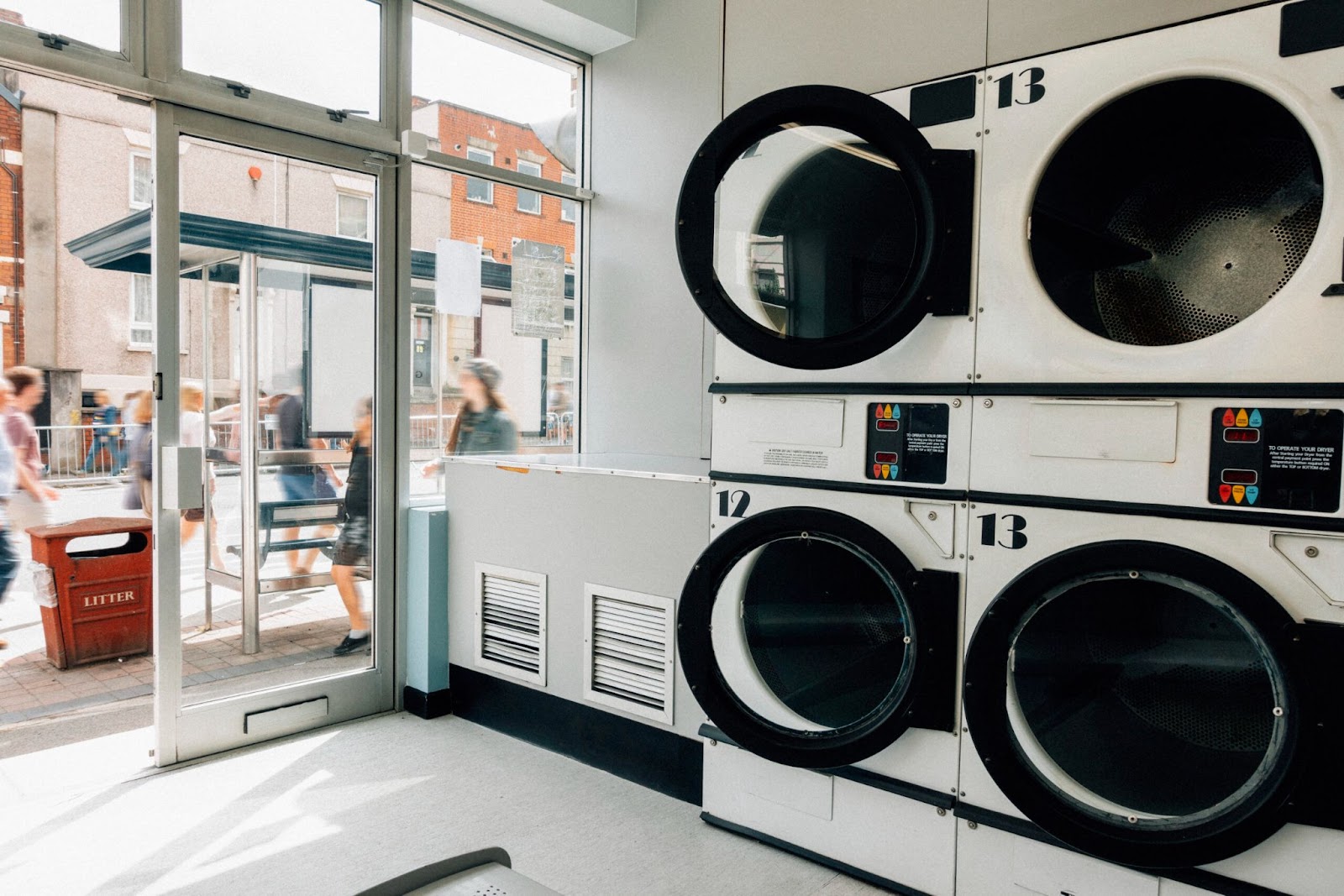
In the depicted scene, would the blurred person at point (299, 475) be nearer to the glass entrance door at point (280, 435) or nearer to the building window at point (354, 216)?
the glass entrance door at point (280, 435)

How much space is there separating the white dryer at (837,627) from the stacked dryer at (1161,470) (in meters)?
0.09

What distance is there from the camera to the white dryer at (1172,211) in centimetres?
148

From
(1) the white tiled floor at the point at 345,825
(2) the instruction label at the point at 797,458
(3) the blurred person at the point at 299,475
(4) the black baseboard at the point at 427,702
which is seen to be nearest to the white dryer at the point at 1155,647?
(2) the instruction label at the point at 797,458

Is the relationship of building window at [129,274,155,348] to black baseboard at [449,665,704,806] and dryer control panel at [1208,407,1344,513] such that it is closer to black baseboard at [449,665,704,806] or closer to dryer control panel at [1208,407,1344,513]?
black baseboard at [449,665,704,806]

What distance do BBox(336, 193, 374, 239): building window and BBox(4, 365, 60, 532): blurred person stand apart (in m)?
1.77

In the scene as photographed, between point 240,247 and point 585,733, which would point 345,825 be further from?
point 240,247

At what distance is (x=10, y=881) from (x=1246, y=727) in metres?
2.81

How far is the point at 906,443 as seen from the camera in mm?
1973

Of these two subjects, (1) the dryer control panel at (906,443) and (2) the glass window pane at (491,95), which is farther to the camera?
(2) the glass window pane at (491,95)

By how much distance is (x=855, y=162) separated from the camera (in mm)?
1936

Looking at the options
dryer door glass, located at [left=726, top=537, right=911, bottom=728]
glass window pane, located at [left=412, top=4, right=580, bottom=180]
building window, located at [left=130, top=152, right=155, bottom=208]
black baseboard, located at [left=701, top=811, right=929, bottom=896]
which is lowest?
black baseboard, located at [left=701, top=811, right=929, bottom=896]

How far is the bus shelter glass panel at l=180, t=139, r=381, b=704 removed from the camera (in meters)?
2.99

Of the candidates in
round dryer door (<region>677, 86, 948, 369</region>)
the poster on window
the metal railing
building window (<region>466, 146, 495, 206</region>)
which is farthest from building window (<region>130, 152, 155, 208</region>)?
round dryer door (<region>677, 86, 948, 369</region>)

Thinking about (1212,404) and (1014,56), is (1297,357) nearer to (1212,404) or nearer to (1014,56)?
(1212,404)
